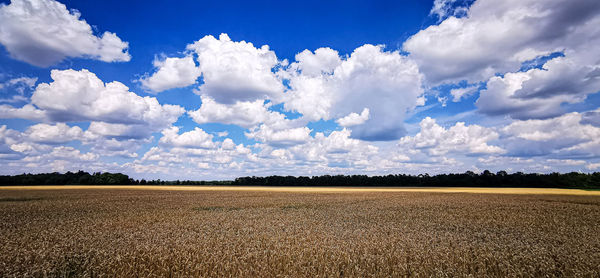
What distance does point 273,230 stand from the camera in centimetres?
1409

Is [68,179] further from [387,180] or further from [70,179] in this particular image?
[387,180]

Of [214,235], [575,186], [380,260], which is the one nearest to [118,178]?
[214,235]

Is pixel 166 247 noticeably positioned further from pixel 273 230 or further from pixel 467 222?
pixel 467 222

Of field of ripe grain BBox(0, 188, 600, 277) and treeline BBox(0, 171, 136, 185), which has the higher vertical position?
treeline BBox(0, 171, 136, 185)

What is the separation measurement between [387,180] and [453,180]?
21890 millimetres

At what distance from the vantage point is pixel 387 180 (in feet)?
356

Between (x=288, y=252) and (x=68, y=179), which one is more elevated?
(x=68, y=179)

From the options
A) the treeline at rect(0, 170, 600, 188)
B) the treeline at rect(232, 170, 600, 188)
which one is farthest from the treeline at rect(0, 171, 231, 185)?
the treeline at rect(232, 170, 600, 188)

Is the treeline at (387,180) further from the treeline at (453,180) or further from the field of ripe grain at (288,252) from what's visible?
the field of ripe grain at (288,252)

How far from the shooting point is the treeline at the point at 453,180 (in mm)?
83188

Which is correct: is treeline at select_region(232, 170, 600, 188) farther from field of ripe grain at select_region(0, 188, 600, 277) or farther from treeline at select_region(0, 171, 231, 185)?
field of ripe grain at select_region(0, 188, 600, 277)

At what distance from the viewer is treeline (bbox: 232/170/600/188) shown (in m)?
83.2

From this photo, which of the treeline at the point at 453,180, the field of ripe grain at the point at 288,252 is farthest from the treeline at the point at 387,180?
the field of ripe grain at the point at 288,252

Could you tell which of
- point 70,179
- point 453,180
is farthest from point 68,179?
point 453,180
